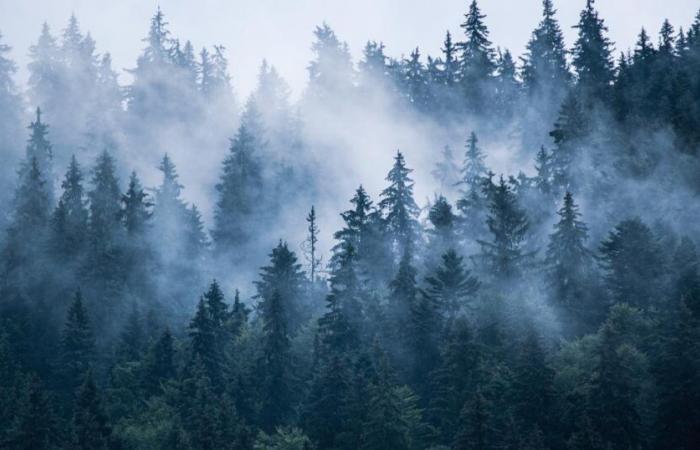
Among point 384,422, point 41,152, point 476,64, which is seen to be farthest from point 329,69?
point 384,422

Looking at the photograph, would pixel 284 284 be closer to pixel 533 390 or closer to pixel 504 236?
pixel 504 236

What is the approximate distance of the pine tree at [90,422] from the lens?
177ft

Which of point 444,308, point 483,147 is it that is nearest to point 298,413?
point 444,308

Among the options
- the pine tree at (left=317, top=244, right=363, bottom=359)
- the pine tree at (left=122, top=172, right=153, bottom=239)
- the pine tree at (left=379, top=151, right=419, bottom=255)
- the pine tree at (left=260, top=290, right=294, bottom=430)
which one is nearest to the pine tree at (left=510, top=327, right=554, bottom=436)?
the pine tree at (left=317, top=244, right=363, bottom=359)

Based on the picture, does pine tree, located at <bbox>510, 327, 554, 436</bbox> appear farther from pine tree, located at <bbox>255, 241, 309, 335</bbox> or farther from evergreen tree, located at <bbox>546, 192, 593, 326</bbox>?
pine tree, located at <bbox>255, 241, 309, 335</bbox>

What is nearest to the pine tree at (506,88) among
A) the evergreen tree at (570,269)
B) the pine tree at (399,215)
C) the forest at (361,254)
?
the forest at (361,254)

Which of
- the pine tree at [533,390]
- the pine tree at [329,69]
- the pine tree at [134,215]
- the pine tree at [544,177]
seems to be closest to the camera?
the pine tree at [533,390]

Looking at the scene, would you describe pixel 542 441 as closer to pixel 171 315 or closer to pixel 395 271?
pixel 395 271

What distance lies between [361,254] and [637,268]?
2147cm

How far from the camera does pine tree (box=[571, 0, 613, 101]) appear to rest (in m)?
90.4

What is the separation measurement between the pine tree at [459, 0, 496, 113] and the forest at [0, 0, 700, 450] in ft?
1.18

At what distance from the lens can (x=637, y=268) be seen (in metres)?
57.7

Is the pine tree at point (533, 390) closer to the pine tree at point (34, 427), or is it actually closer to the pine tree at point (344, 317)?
the pine tree at point (344, 317)

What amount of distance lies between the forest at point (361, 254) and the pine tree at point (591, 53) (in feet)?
0.79
